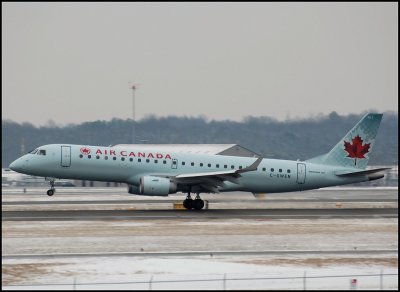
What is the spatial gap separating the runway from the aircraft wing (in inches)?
63.1

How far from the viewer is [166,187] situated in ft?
151

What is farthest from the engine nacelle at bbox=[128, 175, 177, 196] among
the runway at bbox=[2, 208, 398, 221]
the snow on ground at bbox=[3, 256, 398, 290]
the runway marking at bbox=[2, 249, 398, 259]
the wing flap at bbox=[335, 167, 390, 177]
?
the snow on ground at bbox=[3, 256, 398, 290]

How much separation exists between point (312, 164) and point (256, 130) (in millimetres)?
53948

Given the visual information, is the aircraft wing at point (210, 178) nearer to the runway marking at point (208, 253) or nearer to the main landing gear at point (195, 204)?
the main landing gear at point (195, 204)

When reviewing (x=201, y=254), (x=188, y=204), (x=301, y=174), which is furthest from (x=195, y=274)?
(x=301, y=174)

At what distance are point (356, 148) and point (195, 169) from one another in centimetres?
1125

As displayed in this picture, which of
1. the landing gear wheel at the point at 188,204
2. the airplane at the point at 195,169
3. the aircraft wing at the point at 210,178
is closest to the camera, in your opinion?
the aircraft wing at the point at 210,178

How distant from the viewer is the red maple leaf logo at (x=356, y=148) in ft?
172

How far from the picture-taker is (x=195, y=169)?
49438mm

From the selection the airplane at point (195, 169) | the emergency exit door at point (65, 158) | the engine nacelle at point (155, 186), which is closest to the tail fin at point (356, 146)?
the airplane at point (195, 169)

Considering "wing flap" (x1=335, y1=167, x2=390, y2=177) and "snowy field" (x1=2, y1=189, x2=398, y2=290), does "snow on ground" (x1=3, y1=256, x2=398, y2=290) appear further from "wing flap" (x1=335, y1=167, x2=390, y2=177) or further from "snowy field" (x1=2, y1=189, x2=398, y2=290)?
"wing flap" (x1=335, y1=167, x2=390, y2=177)

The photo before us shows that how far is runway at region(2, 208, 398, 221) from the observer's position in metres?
41.9

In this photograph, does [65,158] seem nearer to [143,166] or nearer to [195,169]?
[143,166]

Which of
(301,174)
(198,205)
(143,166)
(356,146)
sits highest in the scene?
(356,146)
